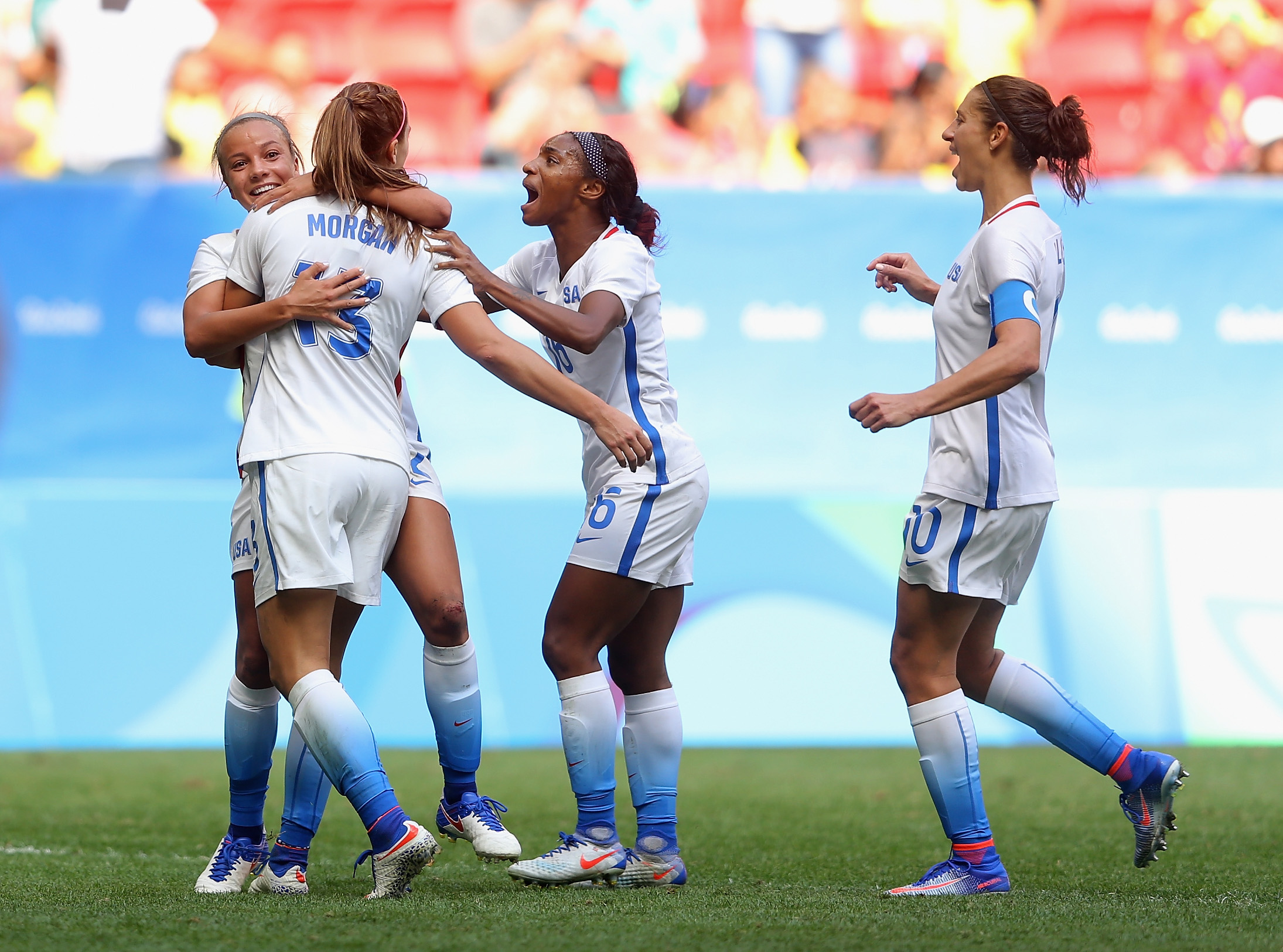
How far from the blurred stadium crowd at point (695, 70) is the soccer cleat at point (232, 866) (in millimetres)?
6624

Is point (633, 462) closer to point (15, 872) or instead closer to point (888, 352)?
point (15, 872)

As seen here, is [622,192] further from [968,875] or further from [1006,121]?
[968,875]

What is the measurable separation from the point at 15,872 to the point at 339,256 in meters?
1.95

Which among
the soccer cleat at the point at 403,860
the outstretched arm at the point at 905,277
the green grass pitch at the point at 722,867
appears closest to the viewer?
the green grass pitch at the point at 722,867

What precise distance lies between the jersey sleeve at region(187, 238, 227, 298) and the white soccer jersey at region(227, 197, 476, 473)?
62mm

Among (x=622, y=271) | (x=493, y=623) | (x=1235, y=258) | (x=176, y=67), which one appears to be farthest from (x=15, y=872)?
(x=1235, y=258)

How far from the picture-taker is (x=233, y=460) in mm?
8578

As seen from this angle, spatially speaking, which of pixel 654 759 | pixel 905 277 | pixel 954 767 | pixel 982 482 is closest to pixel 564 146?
pixel 905 277

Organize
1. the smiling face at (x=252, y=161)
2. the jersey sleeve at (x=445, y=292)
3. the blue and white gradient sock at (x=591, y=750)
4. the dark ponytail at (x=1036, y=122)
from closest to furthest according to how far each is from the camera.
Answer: the jersey sleeve at (x=445, y=292) < the dark ponytail at (x=1036, y=122) < the blue and white gradient sock at (x=591, y=750) < the smiling face at (x=252, y=161)

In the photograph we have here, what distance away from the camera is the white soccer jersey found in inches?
Answer: 125

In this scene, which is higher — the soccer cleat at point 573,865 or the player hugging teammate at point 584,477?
the player hugging teammate at point 584,477

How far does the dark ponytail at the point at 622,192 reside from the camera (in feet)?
12.3

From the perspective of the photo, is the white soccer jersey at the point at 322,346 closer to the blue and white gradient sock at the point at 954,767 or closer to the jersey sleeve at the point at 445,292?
the jersey sleeve at the point at 445,292

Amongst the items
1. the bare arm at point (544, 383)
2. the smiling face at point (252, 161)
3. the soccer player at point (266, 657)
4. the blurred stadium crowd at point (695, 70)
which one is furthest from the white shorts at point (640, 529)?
the blurred stadium crowd at point (695, 70)
